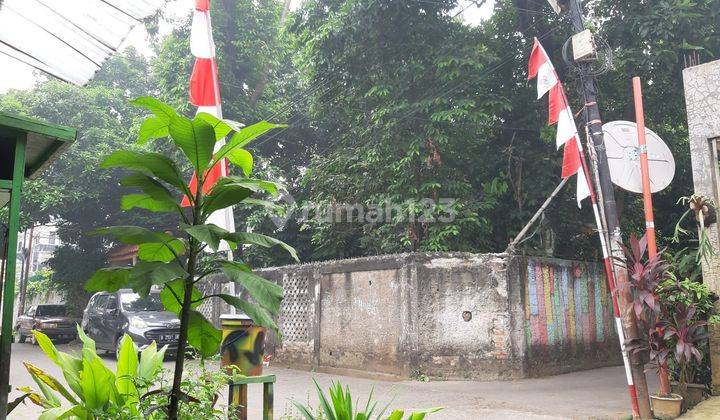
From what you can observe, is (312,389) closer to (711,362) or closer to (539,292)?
(539,292)

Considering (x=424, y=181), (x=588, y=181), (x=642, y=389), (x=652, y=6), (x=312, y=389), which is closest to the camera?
(x=642, y=389)

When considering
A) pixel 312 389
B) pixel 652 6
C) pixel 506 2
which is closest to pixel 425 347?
pixel 312 389

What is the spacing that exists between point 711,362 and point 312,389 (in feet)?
17.3

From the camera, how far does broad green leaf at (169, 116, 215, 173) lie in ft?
8.91

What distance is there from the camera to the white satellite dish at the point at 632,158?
649 centimetres

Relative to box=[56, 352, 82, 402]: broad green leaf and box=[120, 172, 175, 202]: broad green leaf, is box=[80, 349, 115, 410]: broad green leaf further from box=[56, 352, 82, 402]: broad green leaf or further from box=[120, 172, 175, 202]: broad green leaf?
box=[120, 172, 175, 202]: broad green leaf

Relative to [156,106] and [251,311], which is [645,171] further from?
[156,106]

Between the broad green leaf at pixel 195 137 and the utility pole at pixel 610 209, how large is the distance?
497 cm

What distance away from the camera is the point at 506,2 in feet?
43.1

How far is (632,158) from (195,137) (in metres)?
5.56

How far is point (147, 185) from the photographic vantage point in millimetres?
2785

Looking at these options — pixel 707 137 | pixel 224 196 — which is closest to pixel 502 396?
pixel 707 137

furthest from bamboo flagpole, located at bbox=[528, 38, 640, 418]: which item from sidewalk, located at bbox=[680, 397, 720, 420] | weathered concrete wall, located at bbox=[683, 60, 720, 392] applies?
weathered concrete wall, located at bbox=[683, 60, 720, 392]

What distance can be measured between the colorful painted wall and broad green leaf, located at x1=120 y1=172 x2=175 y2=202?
759 centimetres
